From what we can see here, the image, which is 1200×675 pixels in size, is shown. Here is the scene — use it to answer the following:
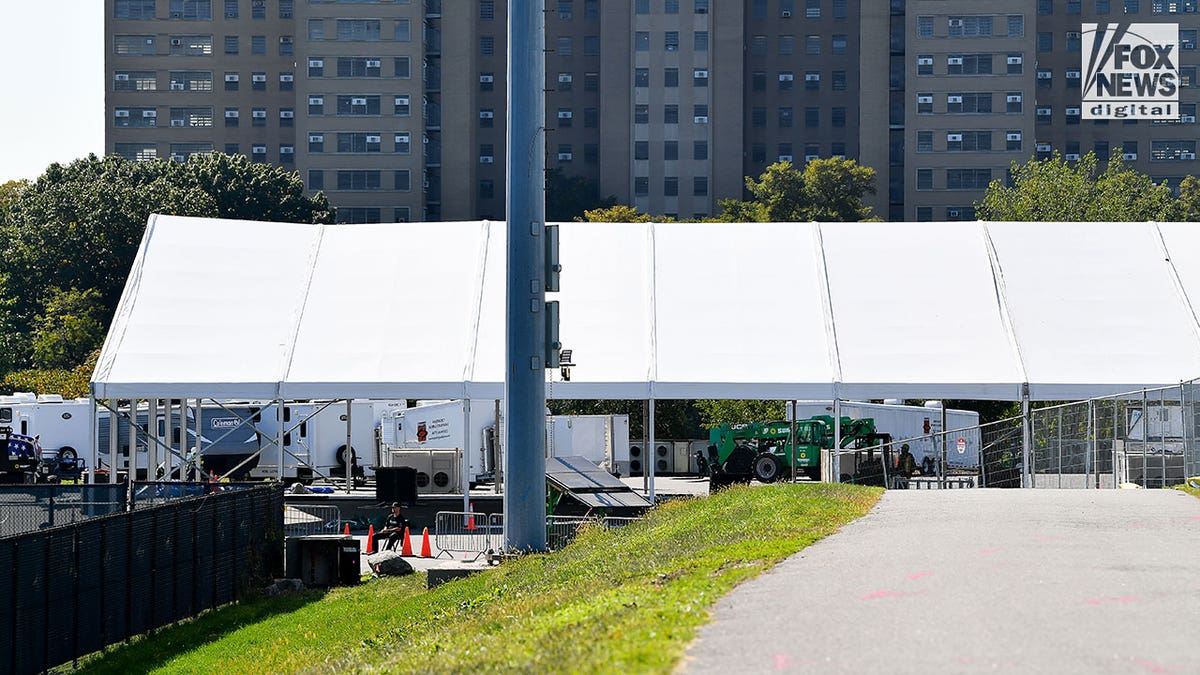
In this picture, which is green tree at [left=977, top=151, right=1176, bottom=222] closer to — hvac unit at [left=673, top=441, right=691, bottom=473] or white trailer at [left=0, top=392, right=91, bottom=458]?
hvac unit at [left=673, top=441, right=691, bottom=473]

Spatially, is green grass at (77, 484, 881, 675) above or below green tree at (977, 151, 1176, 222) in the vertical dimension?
below

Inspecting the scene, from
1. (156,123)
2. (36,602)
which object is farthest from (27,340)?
(36,602)

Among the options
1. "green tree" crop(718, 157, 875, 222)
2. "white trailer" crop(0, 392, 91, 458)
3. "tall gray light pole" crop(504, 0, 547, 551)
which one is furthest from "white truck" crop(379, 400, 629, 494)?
"green tree" crop(718, 157, 875, 222)

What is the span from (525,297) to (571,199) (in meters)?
109

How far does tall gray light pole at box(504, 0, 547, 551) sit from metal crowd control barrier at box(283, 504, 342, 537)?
681cm

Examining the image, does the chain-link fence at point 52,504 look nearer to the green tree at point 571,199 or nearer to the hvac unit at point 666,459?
the hvac unit at point 666,459

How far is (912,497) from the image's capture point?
816 inches

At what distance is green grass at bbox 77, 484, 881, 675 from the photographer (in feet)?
30.8

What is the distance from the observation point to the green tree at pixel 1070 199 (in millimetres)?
81938

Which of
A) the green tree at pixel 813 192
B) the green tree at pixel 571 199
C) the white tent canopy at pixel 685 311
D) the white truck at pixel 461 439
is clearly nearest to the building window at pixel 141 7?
the green tree at pixel 571 199

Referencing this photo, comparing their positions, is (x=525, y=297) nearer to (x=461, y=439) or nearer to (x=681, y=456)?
(x=461, y=439)

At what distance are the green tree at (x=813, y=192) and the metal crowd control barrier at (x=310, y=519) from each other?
85.1 metres

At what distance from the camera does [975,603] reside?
10391 millimetres

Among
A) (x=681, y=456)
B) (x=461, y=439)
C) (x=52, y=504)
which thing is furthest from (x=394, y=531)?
(x=681, y=456)
